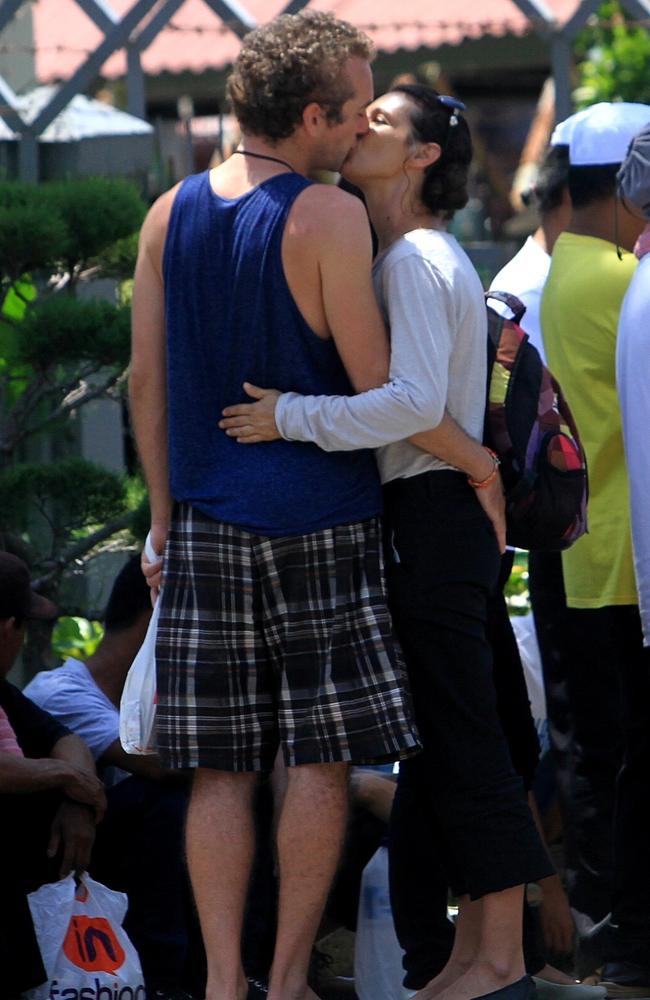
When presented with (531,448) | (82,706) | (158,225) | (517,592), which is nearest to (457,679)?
(531,448)

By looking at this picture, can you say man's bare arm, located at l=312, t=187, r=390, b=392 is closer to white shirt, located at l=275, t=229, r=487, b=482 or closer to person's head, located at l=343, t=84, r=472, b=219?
white shirt, located at l=275, t=229, r=487, b=482

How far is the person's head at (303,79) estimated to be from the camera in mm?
3064

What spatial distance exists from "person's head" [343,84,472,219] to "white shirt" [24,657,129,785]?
58.1 inches

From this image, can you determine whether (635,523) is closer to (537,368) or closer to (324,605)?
(537,368)

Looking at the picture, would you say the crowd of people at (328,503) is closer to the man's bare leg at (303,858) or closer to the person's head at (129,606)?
the man's bare leg at (303,858)

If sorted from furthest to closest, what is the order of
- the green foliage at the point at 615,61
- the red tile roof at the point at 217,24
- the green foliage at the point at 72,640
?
1. the red tile roof at the point at 217,24
2. the green foliage at the point at 615,61
3. the green foliage at the point at 72,640

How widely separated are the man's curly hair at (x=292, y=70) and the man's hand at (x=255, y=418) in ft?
1.60

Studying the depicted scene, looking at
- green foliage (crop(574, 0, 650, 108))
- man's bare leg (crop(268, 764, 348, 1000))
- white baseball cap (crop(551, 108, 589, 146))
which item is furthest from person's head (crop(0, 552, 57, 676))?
green foliage (crop(574, 0, 650, 108))

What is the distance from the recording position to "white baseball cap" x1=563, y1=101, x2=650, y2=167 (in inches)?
156

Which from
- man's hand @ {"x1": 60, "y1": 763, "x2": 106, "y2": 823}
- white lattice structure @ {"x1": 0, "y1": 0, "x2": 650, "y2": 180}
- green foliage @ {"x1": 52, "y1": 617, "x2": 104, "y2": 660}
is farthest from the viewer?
white lattice structure @ {"x1": 0, "y1": 0, "x2": 650, "y2": 180}

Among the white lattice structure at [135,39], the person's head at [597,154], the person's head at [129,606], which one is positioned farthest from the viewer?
the white lattice structure at [135,39]

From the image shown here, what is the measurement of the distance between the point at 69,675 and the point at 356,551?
1287 mm

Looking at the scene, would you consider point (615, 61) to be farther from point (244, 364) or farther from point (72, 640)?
point (244, 364)

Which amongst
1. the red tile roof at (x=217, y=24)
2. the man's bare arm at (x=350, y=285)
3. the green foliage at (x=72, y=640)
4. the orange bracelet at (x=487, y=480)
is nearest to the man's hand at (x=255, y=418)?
the man's bare arm at (x=350, y=285)
